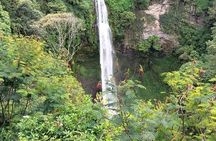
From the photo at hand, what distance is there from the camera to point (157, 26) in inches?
1173

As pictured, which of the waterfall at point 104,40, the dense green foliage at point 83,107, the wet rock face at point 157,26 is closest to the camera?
the dense green foliage at point 83,107

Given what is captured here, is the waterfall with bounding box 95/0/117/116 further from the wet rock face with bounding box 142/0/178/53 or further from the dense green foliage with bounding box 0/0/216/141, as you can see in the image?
the dense green foliage with bounding box 0/0/216/141

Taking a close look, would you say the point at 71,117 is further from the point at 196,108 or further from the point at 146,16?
the point at 146,16

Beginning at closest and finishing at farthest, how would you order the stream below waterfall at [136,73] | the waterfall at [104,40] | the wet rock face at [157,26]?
the stream below waterfall at [136,73]
the waterfall at [104,40]
the wet rock face at [157,26]

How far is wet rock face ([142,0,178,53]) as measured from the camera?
2902cm

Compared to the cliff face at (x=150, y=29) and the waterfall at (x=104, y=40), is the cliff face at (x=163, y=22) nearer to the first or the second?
the cliff face at (x=150, y=29)

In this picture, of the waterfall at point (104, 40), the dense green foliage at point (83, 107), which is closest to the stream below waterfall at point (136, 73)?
the waterfall at point (104, 40)

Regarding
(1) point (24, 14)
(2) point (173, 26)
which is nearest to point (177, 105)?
(1) point (24, 14)

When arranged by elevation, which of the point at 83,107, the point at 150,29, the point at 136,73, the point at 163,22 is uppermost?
the point at 163,22

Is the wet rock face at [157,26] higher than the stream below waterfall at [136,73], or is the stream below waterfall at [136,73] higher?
the wet rock face at [157,26]

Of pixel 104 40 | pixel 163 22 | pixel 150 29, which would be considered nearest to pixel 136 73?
pixel 104 40

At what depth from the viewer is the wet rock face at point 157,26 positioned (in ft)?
95.2

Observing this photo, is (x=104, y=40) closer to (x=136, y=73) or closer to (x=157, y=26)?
(x=136, y=73)

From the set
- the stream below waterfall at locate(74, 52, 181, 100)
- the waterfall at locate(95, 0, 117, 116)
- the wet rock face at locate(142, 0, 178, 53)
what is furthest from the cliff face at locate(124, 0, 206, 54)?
the waterfall at locate(95, 0, 117, 116)
